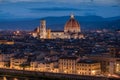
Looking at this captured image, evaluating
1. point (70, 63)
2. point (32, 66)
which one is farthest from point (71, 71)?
point (32, 66)

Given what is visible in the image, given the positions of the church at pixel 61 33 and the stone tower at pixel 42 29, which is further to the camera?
the church at pixel 61 33

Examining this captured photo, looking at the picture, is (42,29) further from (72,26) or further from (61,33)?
(72,26)

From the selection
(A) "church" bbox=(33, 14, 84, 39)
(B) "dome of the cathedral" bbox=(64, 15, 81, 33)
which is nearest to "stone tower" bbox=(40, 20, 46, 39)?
(A) "church" bbox=(33, 14, 84, 39)

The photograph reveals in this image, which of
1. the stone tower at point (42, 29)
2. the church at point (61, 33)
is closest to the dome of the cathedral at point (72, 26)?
the church at point (61, 33)

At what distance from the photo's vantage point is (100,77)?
34.4 metres

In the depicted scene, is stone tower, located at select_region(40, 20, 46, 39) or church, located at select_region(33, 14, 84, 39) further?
church, located at select_region(33, 14, 84, 39)

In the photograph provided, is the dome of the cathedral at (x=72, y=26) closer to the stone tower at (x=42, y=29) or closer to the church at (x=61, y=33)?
the church at (x=61, y=33)

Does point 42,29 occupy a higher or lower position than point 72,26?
lower

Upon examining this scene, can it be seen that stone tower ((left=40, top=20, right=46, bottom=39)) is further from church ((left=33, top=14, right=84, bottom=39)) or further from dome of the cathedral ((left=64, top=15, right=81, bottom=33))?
dome of the cathedral ((left=64, top=15, right=81, bottom=33))

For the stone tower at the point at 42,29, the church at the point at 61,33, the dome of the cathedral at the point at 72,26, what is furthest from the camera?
the dome of the cathedral at the point at 72,26

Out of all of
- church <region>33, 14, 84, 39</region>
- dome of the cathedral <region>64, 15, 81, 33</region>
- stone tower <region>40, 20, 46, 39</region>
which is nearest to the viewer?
stone tower <region>40, 20, 46, 39</region>

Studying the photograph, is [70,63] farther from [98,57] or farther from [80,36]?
[80,36]

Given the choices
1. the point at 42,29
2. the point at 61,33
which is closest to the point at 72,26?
the point at 61,33

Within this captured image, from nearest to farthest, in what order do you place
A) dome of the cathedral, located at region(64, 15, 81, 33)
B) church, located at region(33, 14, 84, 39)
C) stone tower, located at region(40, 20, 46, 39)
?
stone tower, located at region(40, 20, 46, 39)
church, located at region(33, 14, 84, 39)
dome of the cathedral, located at region(64, 15, 81, 33)
